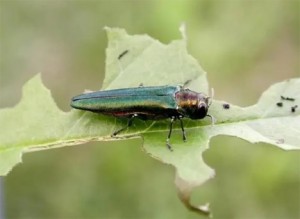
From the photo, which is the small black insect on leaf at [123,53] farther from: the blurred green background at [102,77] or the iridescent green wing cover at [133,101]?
the blurred green background at [102,77]

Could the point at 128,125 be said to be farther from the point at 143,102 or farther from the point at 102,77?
the point at 102,77

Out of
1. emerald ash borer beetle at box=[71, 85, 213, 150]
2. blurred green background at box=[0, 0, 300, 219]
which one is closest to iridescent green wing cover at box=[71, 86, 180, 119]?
emerald ash borer beetle at box=[71, 85, 213, 150]

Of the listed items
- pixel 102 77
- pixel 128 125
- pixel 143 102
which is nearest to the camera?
pixel 128 125

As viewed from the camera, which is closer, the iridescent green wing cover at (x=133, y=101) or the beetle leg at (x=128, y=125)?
the beetle leg at (x=128, y=125)

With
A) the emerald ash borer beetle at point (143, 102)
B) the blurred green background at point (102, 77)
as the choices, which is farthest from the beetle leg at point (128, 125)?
the blurred green background at point (102, 77)

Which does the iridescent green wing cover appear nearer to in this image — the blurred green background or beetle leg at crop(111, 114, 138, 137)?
beetle leg at crop(111, 114, 138, 137)

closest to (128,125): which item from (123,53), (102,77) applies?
(123,53)

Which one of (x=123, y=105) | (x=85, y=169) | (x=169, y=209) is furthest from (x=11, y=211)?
(x=123, y=105)
